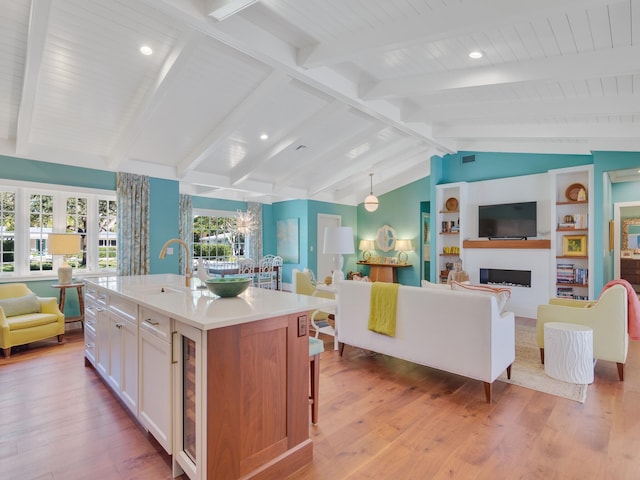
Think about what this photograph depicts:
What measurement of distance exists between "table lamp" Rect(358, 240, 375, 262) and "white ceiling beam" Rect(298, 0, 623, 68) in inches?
260

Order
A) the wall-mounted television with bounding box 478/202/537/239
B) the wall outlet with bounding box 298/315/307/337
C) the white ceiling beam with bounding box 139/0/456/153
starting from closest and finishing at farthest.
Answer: the wall outlet with bounding box 298/315/307/337, the white ceiling beam with bounding box 139/0/456/153, the wall-mounted television with bounding box 478/202/537/239

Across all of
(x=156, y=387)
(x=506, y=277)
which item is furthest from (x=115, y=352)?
(x=506, y=277)

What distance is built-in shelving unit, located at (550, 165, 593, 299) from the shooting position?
518cm

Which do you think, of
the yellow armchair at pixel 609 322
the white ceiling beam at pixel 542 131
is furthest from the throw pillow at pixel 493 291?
the white ceiling beam at pixel 542 131

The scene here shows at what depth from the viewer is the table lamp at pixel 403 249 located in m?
8.42

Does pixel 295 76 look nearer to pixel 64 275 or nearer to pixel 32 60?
pixel 32 60

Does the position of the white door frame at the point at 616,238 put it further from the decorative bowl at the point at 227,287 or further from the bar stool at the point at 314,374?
the decorative bowl at the point at 227,287

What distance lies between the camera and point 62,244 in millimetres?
4375

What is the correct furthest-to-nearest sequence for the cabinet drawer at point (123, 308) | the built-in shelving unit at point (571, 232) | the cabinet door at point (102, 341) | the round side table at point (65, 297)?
the built-in shelving unit at point (571, 232), the round side table at point (65, 297), the cabinet door at point (102, 341), the cabinet drawer at point (123, 308)

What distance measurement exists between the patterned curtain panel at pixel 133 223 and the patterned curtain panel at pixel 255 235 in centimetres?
361

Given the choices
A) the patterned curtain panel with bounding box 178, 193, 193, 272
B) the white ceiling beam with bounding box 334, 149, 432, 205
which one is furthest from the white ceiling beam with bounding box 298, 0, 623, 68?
the patterned curtain panel with bounding box 178, 193, 193, 272

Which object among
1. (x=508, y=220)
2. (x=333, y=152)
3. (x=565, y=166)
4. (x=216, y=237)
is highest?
(x=333, y=152)

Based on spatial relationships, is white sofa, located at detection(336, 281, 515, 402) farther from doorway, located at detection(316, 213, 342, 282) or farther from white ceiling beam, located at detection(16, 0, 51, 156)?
doorway, located at detection(316, 213, 342, 282)

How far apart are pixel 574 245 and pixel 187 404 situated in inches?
233
